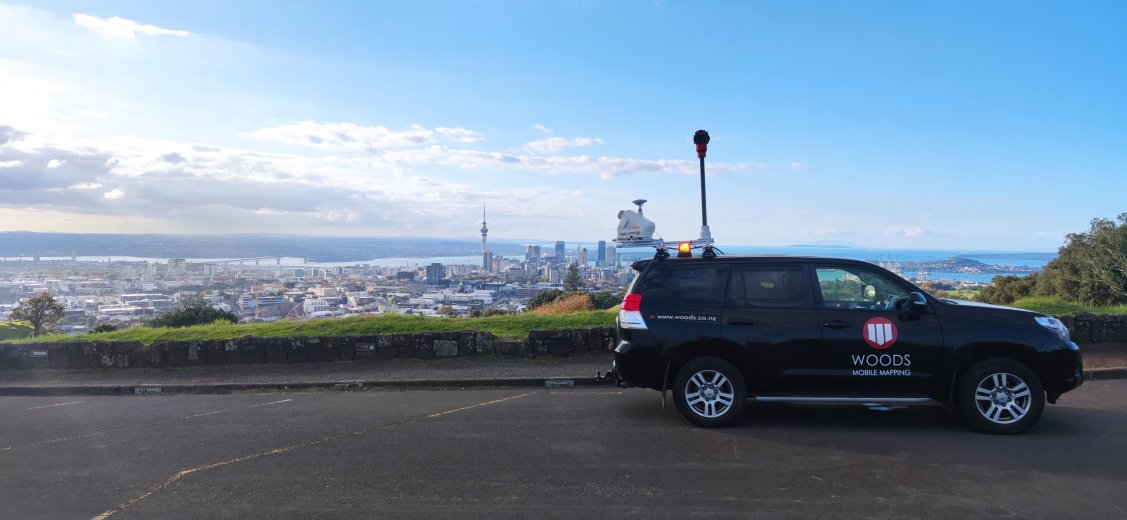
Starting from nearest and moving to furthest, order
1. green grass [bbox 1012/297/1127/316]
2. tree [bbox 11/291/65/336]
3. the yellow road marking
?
the yellow road marking → green grass [bbox 1012/297/1127/316] → tree [bbox 11/291/65/336]

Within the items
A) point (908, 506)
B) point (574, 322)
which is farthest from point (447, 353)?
point (908, 506)

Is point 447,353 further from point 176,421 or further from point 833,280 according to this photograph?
point 833,280

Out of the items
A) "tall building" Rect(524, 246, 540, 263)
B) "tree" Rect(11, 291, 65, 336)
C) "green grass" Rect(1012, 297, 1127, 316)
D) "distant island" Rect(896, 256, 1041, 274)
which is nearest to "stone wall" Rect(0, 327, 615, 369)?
"green grass" Rect(1012, 297, 1127, 316)

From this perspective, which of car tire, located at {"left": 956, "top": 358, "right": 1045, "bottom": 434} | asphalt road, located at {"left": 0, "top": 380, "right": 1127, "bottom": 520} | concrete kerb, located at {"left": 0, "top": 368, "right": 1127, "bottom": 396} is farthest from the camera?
concrete kerb, located at {"left": 0, "top": 368, "right": 1127, "bottom": 396}

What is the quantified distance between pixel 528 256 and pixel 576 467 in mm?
23267

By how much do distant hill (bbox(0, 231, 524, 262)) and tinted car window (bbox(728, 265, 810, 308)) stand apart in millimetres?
25785

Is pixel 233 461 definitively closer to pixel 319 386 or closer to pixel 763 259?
pixel 319 386

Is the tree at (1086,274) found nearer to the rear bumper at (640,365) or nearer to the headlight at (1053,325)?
the headlight at (1053,325)

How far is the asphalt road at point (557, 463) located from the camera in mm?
4516

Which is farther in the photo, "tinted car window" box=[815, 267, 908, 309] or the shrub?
the shrub

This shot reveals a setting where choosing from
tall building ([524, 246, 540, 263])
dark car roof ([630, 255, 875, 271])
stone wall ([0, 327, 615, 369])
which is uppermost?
tall building ([524, 246, 540, 263])

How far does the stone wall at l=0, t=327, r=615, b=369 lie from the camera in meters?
10.6

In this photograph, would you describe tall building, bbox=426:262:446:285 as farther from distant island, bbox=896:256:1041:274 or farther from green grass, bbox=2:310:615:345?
distant island, bbox=896:256:1041:274

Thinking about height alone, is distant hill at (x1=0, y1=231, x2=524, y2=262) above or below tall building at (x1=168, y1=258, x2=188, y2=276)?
above
